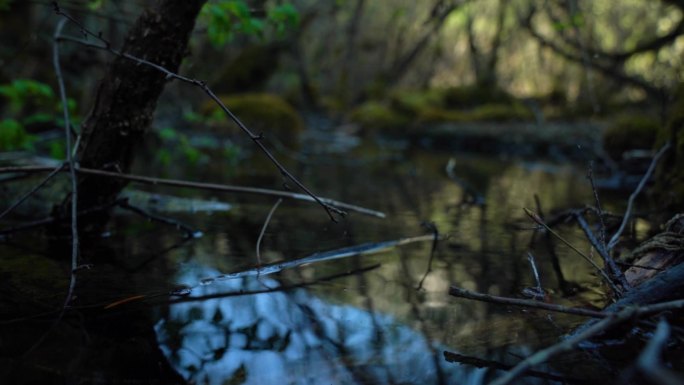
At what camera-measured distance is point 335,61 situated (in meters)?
23.9

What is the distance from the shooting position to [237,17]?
10.7 feet

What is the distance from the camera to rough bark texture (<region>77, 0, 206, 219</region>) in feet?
8.33

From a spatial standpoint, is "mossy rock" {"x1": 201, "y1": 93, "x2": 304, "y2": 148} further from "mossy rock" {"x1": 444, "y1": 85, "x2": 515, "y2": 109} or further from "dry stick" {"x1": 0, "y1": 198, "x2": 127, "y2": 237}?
"dry stick" {"x1": 0, "y1": 198, "x2": 127, "y2": 237}

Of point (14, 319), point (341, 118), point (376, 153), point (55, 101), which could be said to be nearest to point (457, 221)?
point (14, 319)

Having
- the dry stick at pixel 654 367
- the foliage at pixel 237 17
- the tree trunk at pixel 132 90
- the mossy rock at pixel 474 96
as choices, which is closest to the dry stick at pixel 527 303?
the dry stick at pixel 654 367

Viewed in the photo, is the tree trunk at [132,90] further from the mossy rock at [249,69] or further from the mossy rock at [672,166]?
the mossy rock at [249,69]

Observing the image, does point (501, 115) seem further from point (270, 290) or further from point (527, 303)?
point (527, 303)

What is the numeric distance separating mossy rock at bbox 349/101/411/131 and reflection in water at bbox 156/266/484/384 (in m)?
11.9

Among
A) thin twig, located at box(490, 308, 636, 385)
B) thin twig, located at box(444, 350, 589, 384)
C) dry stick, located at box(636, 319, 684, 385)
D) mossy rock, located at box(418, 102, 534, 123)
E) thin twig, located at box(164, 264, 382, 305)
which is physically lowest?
mossy rock, located at box(418, 102, 534, 123)

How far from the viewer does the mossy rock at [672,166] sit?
11.4 ft

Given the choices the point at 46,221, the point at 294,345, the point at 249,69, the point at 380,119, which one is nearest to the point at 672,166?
the point at 294,345

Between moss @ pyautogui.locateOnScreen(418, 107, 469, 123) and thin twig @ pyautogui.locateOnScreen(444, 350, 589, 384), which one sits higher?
thin twig @ pyautogui.locateOnScreen(444, 350, 589, 384)

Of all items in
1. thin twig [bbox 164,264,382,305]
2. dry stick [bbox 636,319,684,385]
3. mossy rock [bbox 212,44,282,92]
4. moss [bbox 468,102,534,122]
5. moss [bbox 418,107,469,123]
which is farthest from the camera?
mossy rock [bbox 212,44,282,92]

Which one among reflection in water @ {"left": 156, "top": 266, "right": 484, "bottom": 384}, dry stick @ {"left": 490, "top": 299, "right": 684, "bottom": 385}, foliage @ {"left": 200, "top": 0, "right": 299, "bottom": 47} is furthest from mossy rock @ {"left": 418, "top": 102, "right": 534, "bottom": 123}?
dry stick @ {"left": 490, "top": 299, "right": 684, "bottom": 385}
